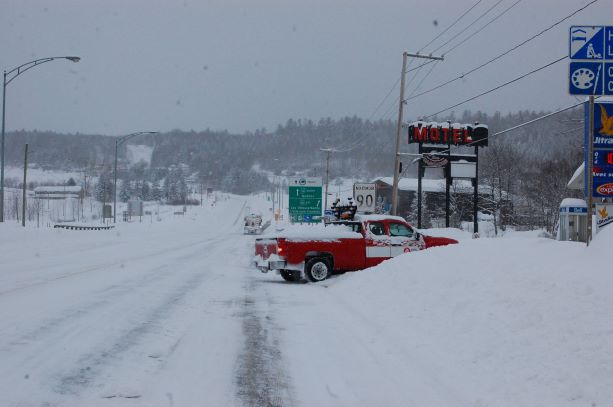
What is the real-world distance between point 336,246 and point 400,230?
2.13 meters

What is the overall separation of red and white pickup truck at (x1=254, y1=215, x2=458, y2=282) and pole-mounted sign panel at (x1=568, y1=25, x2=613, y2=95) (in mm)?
8568

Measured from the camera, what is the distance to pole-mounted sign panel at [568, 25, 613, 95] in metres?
10.5

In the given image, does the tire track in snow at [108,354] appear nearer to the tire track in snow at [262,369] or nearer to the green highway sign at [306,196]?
the tire track in snow at [262,369]

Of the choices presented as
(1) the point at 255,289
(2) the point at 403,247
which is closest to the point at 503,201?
(2) the point at 403,247

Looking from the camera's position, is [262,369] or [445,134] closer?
[262,369]

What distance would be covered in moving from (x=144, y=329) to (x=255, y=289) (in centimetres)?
657

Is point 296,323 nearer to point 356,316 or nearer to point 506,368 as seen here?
point 356,316

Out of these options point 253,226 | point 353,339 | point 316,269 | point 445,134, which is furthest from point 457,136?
point 353,339

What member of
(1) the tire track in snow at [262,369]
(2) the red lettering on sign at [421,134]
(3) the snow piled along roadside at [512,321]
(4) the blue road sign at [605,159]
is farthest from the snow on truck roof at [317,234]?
(2) the red lettering on sign at [421,134]

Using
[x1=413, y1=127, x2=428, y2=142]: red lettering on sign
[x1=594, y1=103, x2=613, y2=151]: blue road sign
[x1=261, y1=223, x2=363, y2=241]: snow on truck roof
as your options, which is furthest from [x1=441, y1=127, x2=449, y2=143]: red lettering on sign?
[x1=594, y1=103, x2=613, y2=151]: blue road sign

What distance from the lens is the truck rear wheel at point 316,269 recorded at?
1764 centimetres

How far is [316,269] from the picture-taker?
58.0 feet

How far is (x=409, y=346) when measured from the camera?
335 inches

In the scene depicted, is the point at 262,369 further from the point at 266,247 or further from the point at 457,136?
the point at 457,136
